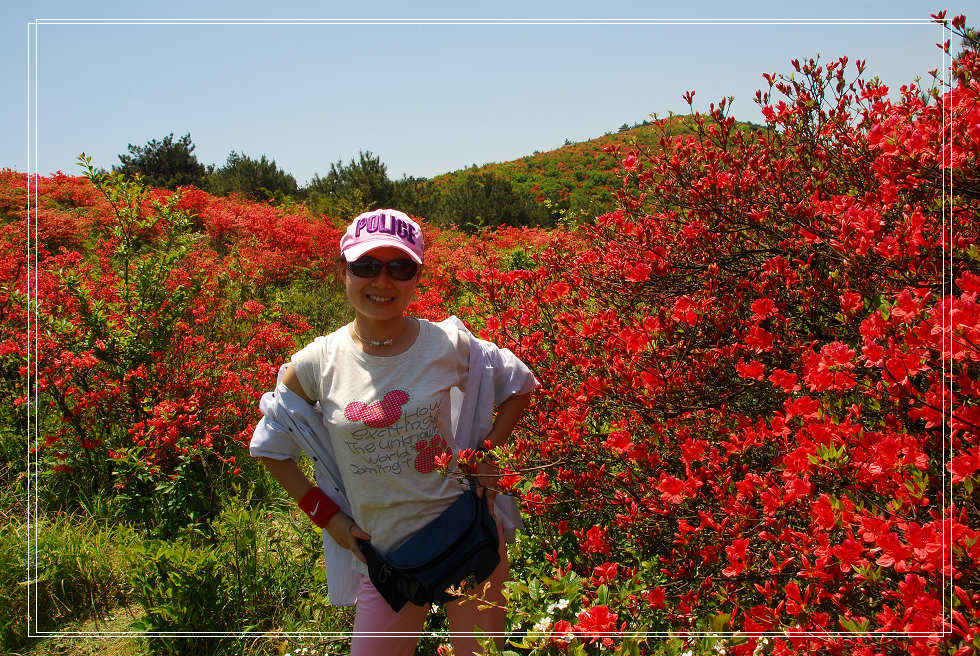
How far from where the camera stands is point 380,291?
1780 mm

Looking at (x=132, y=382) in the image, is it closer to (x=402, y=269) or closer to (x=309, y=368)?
(x=309, y=368)

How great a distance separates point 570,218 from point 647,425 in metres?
2.53

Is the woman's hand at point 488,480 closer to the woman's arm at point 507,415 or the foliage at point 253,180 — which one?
the woman's arm at point 507,415

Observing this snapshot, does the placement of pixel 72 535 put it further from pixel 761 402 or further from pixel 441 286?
pixel 441 286

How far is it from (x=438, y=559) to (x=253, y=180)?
2284cm

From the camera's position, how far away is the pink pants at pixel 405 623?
177 cm

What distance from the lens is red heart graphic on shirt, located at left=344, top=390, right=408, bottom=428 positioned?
173 centimetres

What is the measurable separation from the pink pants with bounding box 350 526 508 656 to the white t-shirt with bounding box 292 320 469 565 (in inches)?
6.8

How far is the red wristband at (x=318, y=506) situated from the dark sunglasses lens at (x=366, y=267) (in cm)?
69

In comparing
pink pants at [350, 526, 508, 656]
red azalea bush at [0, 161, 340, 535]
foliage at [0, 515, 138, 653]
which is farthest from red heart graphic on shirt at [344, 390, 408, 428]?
foliage at [0, 515, 138, 653]

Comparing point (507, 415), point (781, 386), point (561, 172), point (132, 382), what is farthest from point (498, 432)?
point (561, 172)

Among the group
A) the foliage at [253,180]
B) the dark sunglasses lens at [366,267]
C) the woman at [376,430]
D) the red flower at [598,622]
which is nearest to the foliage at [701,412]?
the red flower at [598,622]

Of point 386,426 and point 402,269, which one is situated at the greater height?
point 402,269

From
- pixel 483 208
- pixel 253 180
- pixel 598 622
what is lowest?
pixel 598 622
